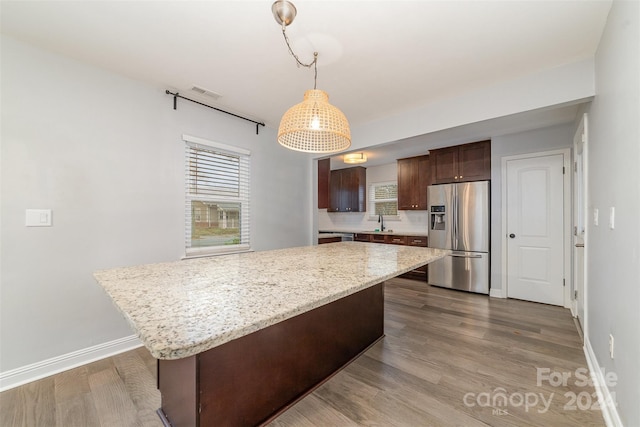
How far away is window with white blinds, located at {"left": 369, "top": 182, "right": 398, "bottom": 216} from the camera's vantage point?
A: 18.5 ft

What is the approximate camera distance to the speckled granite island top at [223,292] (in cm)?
71

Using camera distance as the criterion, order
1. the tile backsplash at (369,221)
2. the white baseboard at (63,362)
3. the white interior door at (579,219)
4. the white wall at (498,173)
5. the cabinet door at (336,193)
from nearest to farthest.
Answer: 1. the white baseboard at (63,362)
2. the white interior door at (579,219)
3. the white wall at (498,173)
4. the tile backsplash at (369,221)
5. the cabinet door at (336,193)

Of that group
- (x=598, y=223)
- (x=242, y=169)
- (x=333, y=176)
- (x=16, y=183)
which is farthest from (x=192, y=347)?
(x=333, y=176)

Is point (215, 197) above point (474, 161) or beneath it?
beneath

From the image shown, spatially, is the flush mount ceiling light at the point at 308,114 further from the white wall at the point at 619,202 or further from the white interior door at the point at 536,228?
the white interior door at the point at 536,228

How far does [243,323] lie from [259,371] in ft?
2.70

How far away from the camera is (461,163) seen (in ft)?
13.6

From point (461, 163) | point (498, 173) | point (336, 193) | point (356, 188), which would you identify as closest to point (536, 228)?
point (498, 173)

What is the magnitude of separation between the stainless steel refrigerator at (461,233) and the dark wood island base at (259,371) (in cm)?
267

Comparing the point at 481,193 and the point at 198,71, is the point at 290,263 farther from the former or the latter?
the point at 481,193

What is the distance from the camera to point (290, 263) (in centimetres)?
176

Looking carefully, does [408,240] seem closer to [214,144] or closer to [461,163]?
[461,163]

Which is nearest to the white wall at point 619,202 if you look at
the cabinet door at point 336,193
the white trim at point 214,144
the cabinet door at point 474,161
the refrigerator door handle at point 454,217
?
the cabinet door at point 474,161

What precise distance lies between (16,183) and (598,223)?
4107 millimetres
